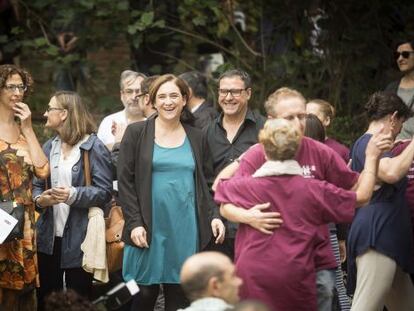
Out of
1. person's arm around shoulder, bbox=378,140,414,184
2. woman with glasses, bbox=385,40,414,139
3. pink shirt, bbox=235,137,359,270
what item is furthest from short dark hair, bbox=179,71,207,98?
pink shirt, bbox=235,137,359,270

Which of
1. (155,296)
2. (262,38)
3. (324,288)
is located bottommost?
(155,296)

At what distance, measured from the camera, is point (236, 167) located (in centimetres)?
640

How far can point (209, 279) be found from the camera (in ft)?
17.3

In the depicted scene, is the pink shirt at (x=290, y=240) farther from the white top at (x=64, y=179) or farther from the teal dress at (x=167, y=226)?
the white top at (x=64, y=179)

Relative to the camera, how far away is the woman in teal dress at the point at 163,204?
7324 mm

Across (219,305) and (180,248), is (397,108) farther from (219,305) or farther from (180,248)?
(219,305)

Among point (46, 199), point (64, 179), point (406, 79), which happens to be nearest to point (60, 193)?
point (46, 199)

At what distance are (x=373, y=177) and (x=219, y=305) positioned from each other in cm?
135

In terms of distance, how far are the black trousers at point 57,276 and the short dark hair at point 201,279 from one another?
8.73 ft

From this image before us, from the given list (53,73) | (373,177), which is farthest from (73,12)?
(373,177)

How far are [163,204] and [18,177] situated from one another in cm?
104

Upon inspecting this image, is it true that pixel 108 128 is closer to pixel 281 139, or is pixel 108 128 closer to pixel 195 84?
pixel 195 84

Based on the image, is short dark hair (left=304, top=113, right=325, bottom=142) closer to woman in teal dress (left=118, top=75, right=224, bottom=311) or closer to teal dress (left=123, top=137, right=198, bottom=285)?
woman in teal dress (left=118, top=75, right=224, bottom=311)

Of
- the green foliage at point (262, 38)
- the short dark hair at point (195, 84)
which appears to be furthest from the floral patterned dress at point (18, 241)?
the green foliage at point (262, 38)
